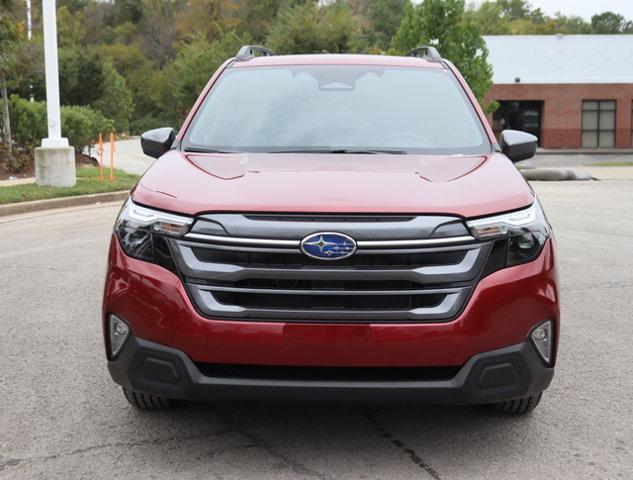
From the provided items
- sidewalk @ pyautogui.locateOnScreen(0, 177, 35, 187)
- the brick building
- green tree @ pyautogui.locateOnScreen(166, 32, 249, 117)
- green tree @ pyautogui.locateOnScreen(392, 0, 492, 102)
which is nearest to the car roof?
sidewalk @ pyautogui.locateOnScreen(0, 177, 35, 187)

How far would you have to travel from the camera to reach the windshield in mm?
4527

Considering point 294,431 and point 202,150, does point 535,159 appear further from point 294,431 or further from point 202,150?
point 294,431

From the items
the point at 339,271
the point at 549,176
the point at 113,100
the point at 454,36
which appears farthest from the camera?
the point at 113,100

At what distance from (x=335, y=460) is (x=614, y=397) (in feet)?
5.85

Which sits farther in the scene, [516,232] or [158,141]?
[158,141]

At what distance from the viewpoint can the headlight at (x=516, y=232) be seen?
338 cm

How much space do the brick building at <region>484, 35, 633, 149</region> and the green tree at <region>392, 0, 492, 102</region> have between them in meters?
18.8

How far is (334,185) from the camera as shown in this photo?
141 inches

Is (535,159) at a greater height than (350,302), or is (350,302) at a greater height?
(350,302)

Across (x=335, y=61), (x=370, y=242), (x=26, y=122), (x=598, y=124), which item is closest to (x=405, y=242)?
(x=370, y=242)

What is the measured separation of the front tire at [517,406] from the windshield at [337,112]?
133 cm

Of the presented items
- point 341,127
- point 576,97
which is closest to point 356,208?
point 341,127

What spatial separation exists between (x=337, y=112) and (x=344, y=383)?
203 centimetres

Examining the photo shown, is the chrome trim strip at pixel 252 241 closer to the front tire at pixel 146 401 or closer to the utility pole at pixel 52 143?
the front tire at pixel 146 401
